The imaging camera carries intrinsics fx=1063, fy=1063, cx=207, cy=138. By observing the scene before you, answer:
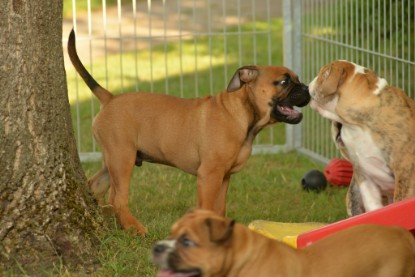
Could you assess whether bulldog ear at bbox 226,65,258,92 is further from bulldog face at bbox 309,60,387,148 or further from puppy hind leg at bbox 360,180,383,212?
puppy hind leg at bbox 360,180,383,212

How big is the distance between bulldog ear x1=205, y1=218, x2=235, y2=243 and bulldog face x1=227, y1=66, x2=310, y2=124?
8.80ft

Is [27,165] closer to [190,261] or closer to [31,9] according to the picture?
[31,9]

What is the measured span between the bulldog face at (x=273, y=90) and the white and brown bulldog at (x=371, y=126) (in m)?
0.55

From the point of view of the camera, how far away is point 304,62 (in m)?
10.0

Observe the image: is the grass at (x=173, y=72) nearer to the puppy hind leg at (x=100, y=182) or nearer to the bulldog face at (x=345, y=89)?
the puppy hind leg at (x=100, y=182)

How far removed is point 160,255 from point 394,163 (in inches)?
87.6

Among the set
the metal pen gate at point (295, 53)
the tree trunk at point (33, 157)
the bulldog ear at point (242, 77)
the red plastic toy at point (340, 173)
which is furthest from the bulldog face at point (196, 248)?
the red plastic toy at point (340, 173)

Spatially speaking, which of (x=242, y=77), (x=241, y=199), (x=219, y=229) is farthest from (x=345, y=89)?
(x=219, y=229)

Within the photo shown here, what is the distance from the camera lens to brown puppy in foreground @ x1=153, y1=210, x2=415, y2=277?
4.70 m

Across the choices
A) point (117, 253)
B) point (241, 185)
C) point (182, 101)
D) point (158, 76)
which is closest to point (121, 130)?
point (182, 101)

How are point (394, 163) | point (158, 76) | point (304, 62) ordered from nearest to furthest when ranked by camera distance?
point (394, 163)
point (304, 62)
point (158, 76)

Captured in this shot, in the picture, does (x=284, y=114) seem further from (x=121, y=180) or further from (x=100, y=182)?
(x=100, y=182)

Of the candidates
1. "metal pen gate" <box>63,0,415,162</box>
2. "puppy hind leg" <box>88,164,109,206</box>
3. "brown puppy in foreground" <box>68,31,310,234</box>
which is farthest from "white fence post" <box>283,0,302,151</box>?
"puppy hind leg" <box>88,164,109,206</box>

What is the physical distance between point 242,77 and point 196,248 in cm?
275
